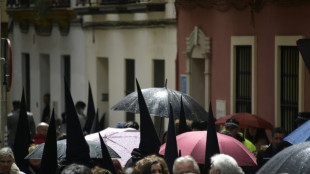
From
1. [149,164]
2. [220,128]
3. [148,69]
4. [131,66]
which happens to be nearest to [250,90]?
[220,128]

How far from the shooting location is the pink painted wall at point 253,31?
1728cm

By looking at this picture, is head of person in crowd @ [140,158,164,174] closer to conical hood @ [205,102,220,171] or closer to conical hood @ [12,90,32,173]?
conical hood @ [205,102,220,171]

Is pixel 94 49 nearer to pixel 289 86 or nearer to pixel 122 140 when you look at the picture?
pixel 289 86

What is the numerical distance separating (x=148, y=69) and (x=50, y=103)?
24.4ft

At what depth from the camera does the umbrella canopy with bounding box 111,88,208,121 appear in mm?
13422

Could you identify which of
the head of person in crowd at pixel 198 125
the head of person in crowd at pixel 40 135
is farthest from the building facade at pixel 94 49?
the head of person in crowd at pixel 198 125

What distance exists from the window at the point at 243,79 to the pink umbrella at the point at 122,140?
18.9ft

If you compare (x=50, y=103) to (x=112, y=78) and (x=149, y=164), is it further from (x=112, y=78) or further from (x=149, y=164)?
(x=149, y=164)

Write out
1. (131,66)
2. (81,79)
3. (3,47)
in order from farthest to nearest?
(81,79) < (131,66) < (3,47)

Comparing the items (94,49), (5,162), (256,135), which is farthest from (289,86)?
(94,49)

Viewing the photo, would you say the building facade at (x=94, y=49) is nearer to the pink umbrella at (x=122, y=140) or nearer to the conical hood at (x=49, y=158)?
the pink umbrella at (x=122, y=140)

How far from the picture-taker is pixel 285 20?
17.5 m

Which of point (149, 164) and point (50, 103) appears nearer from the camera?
point (149, 164)

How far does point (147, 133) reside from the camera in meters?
10.8
